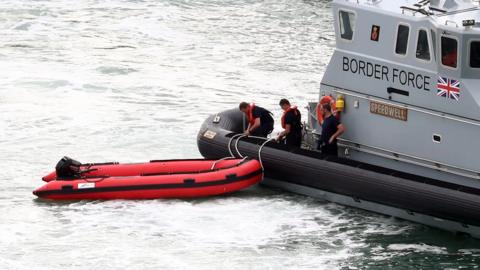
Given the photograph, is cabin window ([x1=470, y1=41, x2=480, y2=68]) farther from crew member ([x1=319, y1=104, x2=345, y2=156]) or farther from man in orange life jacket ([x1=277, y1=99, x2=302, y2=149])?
man in orange life jacket ([x1=277, y1=99, x2=302, y2=149])

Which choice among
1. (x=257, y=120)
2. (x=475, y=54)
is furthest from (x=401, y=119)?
(x=257, y=120)

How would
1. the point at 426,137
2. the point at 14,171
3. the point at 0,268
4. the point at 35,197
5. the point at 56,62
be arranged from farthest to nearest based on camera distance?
1. the point at 56,62
2. the point at 14,171
3. the point at 35,197
4. the point at 426,137
5. the point at 0,268

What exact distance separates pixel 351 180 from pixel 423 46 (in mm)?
A: 1663

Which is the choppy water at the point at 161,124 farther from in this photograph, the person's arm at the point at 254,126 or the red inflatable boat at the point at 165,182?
the person's arm at the point at 254,126

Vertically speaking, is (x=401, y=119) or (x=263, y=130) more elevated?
(x=401, y=119)

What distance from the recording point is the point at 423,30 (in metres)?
12.5

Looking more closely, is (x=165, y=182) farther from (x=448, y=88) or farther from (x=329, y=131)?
(x=448, y=88)

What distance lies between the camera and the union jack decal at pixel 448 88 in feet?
40.5

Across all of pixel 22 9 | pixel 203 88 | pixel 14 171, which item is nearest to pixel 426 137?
pixel 14 171

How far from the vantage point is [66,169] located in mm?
13945

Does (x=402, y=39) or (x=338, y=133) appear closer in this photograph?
(x=402, y=39)

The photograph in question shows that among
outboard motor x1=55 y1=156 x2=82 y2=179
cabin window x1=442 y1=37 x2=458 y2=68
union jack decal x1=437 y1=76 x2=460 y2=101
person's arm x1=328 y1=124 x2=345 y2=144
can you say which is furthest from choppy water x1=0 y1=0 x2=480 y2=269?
cabin window x1=442 y1=37 x2=458 y2=68

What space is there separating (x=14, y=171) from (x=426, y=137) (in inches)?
214

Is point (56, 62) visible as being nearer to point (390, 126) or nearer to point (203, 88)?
point (203, 88)
